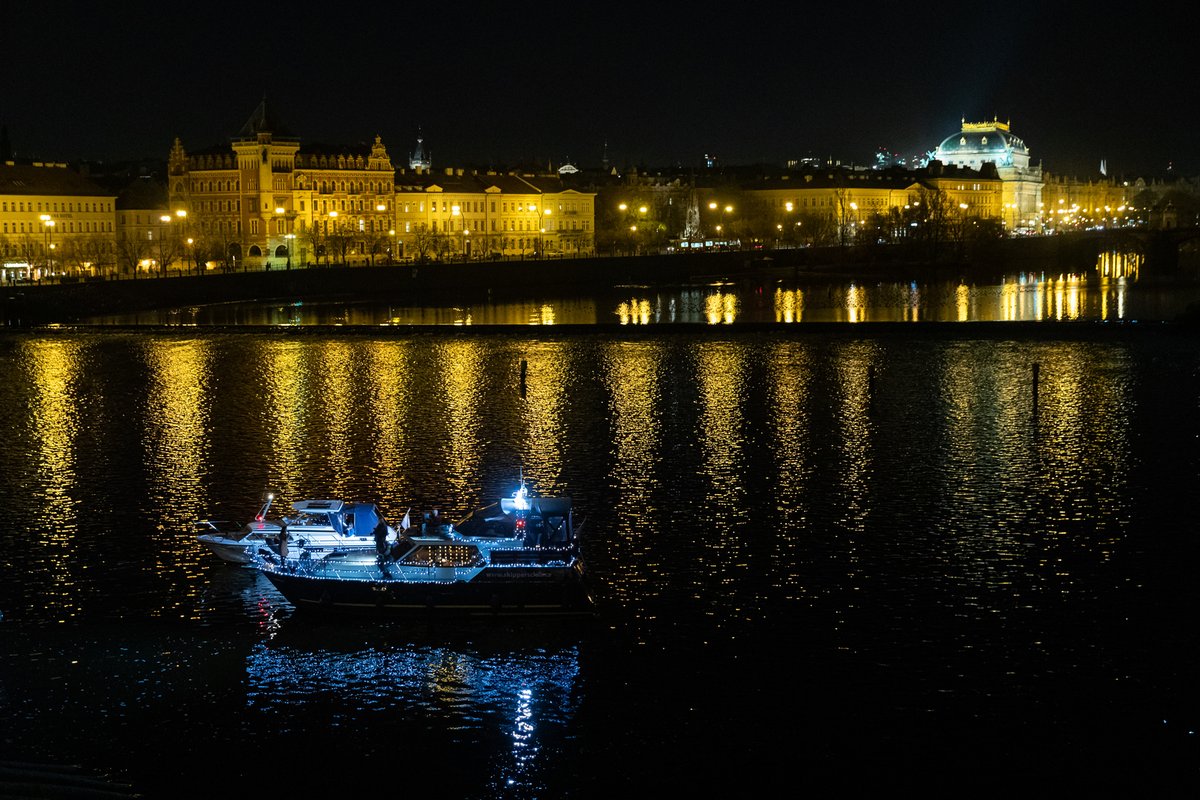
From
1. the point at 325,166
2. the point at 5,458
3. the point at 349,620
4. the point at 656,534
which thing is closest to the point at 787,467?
the point at 656,534

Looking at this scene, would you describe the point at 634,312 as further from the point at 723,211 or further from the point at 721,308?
the point at 723,211

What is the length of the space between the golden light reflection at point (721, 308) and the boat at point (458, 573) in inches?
1478

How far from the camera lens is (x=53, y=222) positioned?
89.8 meters

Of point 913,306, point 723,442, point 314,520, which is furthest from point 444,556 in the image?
point 913,306

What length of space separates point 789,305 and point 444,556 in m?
52.7

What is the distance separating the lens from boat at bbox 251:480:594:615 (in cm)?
1922

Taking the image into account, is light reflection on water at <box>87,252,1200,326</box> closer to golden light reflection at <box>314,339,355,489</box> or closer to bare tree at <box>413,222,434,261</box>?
golden light reflection at <box>314,339,355,489</box>

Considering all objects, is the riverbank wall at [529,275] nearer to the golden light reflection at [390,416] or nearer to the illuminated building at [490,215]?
the illuminated building at [490,215]

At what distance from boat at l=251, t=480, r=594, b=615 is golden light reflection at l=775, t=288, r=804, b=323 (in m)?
39.9

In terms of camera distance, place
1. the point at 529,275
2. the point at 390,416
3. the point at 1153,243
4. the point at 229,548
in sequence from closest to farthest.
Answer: the point at 229,548, the point at 390,416, the point at 529,275, the point at 1153,243

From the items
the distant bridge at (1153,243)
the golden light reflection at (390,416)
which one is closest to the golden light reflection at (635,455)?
the golden light reflection at (390,416)

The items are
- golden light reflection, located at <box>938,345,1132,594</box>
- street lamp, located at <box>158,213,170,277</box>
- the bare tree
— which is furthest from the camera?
the bare tree

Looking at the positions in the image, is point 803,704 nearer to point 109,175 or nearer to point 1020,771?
point 1020,771

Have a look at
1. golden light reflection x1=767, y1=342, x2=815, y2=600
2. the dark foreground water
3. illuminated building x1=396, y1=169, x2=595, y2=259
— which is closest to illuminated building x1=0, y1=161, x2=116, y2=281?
illuminated building x1=396, y1=169, x2=595, y2=259
